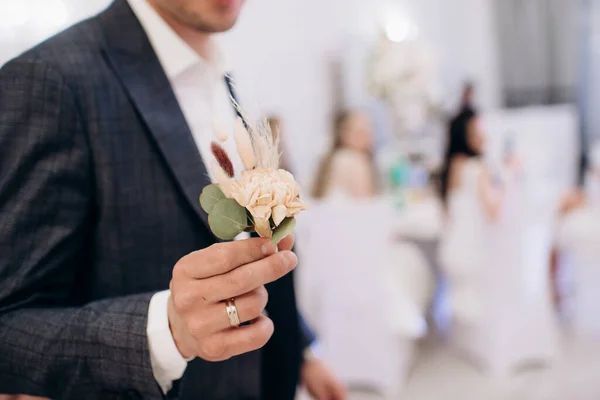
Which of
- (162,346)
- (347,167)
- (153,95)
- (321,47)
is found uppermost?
(321,47)

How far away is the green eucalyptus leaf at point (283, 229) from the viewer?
45 centimetres

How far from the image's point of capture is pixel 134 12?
77 cm

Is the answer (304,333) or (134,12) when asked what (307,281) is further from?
(134,12)

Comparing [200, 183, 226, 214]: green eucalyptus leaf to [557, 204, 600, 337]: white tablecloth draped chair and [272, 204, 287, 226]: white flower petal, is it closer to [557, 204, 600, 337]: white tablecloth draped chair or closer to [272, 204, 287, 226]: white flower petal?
[272, 204, 287, 226]: white flower petal

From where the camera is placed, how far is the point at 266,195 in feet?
1.44

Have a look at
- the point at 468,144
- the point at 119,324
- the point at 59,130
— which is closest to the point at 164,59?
the point at 59,130

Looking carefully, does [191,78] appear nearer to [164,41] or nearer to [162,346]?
[164,41]

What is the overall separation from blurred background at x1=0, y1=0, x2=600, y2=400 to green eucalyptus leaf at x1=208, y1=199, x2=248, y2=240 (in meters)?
1.03

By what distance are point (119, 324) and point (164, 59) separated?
1.21 ft

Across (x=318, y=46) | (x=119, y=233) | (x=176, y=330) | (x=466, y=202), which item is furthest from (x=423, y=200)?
(x=176, y=330)

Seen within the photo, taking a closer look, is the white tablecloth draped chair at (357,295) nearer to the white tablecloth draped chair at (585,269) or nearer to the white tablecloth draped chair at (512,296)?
the white tablecloth draped chair at (512,296)

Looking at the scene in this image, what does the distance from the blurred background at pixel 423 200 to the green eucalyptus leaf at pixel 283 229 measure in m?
1.06

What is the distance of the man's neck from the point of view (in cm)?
77

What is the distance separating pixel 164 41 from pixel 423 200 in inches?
115
